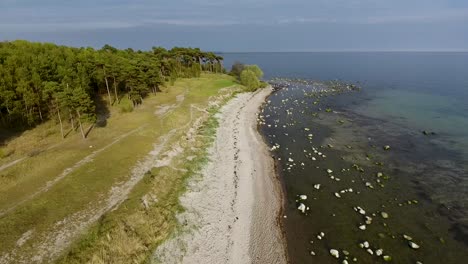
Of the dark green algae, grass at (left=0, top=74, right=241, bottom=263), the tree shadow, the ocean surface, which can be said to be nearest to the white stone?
the ocean surface

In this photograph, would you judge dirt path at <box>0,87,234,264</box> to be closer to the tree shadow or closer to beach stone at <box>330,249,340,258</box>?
the tree shadow

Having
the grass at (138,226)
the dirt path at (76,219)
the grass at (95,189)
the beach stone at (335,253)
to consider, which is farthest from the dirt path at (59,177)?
the beach stone at (335,253)

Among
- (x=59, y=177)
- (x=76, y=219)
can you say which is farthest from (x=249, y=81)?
(x=76, y=219)

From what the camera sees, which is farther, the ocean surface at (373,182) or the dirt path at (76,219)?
the ocean surface at (373,182)

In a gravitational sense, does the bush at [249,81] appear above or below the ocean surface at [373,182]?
above

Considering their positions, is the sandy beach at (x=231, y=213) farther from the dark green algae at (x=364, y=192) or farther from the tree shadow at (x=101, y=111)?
the tree shadow at (x=101, y=111)

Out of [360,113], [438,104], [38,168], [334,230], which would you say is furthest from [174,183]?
[438,104]
